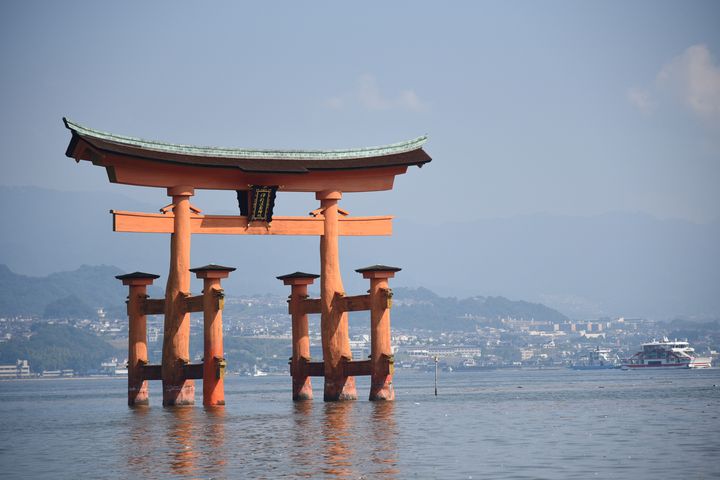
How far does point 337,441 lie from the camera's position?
35.1 metres

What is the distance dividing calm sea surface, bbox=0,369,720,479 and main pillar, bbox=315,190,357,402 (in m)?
1.65

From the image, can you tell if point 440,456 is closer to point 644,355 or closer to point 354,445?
point 354,445

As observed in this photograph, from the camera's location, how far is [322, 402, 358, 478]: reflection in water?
2834 cm

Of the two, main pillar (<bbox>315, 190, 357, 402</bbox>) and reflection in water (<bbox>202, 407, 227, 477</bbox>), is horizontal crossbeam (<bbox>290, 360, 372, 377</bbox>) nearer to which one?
main pillar (<bbox>315, 190, 357, 402</bbox>)

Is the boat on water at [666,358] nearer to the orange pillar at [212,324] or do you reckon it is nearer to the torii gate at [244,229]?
the torii gate at [244,229]

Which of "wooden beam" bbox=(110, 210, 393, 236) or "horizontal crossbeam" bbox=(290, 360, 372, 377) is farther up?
"wooden beam" bbox=(110, 210, 393, 236)

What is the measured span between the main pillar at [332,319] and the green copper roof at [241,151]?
68.9 inches

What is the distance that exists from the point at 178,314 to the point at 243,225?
489 centimetres

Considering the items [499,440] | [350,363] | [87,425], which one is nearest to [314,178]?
[350,363]

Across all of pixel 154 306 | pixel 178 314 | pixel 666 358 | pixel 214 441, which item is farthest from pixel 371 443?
pixel 666 358

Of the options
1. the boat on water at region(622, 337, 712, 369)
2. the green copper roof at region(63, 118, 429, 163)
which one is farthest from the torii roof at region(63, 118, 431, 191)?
the boat on water at region(622, 337, 712, 369)

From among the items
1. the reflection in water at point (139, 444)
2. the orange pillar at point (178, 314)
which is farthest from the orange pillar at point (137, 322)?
the reflection in water at point (139, 444)

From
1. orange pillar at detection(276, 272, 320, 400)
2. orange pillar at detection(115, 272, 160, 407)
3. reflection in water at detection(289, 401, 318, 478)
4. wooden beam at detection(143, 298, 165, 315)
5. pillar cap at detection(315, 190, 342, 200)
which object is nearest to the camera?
reflection in water at detection(289, 401, 318, 478)

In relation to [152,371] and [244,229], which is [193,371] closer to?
[152,371]
